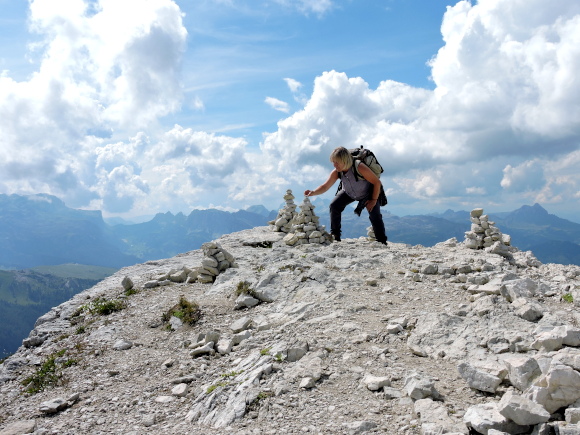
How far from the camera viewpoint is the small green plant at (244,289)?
44.0ft

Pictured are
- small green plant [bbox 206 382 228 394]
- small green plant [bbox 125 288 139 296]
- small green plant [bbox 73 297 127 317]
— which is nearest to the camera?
small green plant [bbox 206 382 228 394]

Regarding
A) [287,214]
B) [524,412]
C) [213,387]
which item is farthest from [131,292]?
[524,412]

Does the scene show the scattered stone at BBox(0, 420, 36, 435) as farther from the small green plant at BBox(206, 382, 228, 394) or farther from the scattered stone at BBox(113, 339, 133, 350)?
the small green plant at BBox(206, 382, 228, 394)

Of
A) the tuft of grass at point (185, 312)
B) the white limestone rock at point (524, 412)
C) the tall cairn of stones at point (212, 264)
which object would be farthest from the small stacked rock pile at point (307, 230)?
the white limestone rock at point (524, 412)

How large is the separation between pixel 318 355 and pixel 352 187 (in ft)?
35.6

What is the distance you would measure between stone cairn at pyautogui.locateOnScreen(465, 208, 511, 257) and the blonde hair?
785cm

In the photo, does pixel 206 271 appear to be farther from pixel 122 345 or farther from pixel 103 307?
pixel 122 345

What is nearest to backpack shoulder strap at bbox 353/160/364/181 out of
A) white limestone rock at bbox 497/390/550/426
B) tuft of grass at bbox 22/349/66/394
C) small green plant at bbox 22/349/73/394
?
white limestone rock at bbox 497/390/550/426

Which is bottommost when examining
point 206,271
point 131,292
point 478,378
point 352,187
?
point 478,378

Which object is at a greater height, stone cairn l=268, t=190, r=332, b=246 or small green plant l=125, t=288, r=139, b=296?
stone cairn l=268, t=190, r=332, b=246

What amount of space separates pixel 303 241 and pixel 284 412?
14.3 metres

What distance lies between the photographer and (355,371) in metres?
7.41

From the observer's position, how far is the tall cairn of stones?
16.9 meters

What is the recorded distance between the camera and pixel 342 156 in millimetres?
16531
